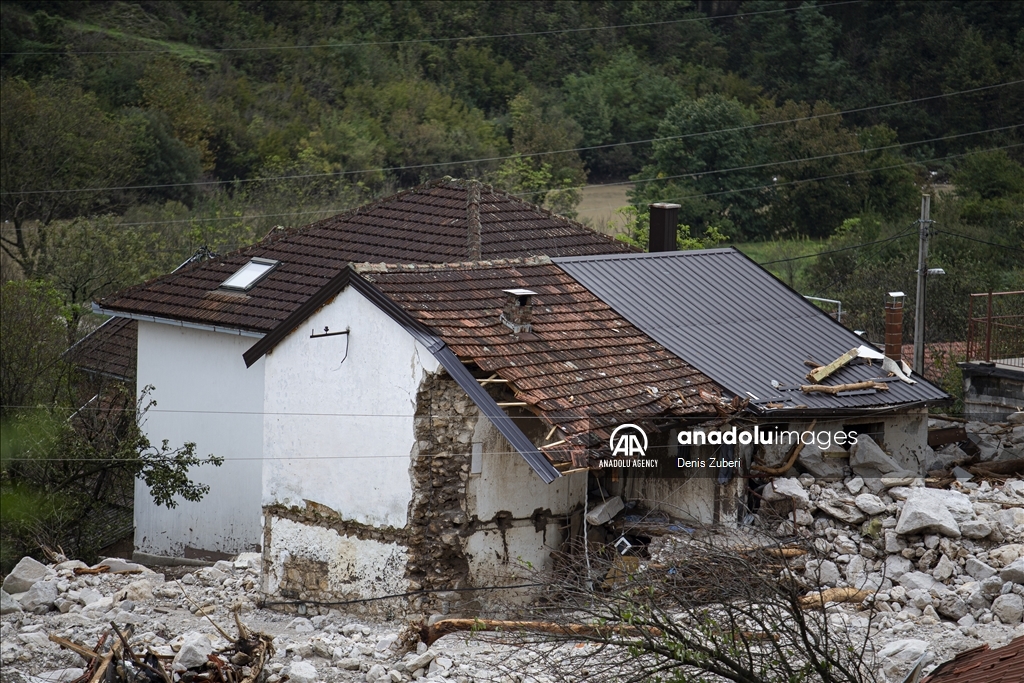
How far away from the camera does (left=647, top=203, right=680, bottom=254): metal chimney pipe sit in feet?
72.9

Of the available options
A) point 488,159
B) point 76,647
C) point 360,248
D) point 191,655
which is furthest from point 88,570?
point 488,159

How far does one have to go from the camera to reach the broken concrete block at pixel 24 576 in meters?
17.5

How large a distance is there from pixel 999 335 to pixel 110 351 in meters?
16.6

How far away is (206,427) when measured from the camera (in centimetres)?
2208

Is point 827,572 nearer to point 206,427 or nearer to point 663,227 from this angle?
point 663,227

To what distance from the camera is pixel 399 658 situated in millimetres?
14422

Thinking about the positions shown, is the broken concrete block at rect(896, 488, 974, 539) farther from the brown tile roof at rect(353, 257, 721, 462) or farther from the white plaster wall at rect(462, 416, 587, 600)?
the white plaster wall at rect(462, 416, 587, 600)

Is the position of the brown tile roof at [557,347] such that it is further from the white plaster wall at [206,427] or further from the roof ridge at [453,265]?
the white plaster wall at [206,427]

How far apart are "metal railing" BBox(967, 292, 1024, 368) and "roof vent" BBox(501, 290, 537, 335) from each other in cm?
1008

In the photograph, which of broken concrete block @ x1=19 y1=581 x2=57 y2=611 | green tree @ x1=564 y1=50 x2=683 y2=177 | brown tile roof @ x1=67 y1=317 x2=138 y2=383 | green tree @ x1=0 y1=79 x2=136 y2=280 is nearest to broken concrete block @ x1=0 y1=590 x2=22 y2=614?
broken concrete block @ x1=19 y1=581 x2=57 y2=611

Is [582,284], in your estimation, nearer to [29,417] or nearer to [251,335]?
[251,335]

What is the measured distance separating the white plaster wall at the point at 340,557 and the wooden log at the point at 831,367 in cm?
638

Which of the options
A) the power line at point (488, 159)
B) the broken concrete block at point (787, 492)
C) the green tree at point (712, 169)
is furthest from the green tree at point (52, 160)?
the broken concrete block at point (787, 492)

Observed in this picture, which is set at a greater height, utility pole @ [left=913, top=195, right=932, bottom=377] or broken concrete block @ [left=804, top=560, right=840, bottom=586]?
utility pole @ [left=913, top=195, right=932, bottom=377]
